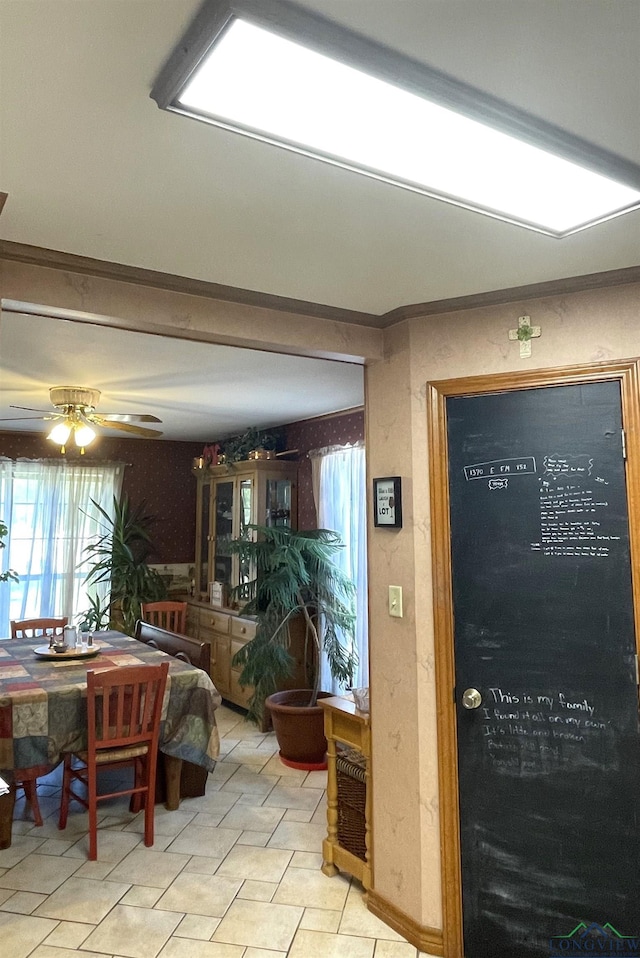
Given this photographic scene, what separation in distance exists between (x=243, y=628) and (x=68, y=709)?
2023mm

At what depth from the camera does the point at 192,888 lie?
258 centimetres

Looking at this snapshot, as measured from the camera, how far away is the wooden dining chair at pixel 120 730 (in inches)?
111

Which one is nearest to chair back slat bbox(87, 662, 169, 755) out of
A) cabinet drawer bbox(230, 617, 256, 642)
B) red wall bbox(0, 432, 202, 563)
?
cabinet drawer bbox(230, 617, 256, 642)

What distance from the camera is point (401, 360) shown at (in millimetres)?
2430

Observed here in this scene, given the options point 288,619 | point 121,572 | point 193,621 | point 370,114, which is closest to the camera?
point 370,114

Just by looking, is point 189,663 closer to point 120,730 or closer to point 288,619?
point 288,619

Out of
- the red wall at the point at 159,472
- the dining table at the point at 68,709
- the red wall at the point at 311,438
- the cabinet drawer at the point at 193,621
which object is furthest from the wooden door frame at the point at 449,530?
the cabinet drawer at the point at 193,621

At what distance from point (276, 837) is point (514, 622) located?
1786mm

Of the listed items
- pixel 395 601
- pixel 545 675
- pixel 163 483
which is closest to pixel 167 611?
pixel 163 483

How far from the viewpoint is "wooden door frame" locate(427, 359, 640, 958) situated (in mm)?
2014

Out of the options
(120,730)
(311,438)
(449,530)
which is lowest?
(120,730)

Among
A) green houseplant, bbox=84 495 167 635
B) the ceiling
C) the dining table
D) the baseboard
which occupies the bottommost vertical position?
the baseboard

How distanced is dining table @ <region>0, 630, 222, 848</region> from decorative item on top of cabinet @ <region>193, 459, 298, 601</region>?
4.67 ft

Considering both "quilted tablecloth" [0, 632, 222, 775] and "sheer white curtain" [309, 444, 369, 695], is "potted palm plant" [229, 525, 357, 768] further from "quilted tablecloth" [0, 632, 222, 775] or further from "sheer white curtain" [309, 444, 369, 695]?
"quilted tablecloth" [0, 632, 222, 775]
